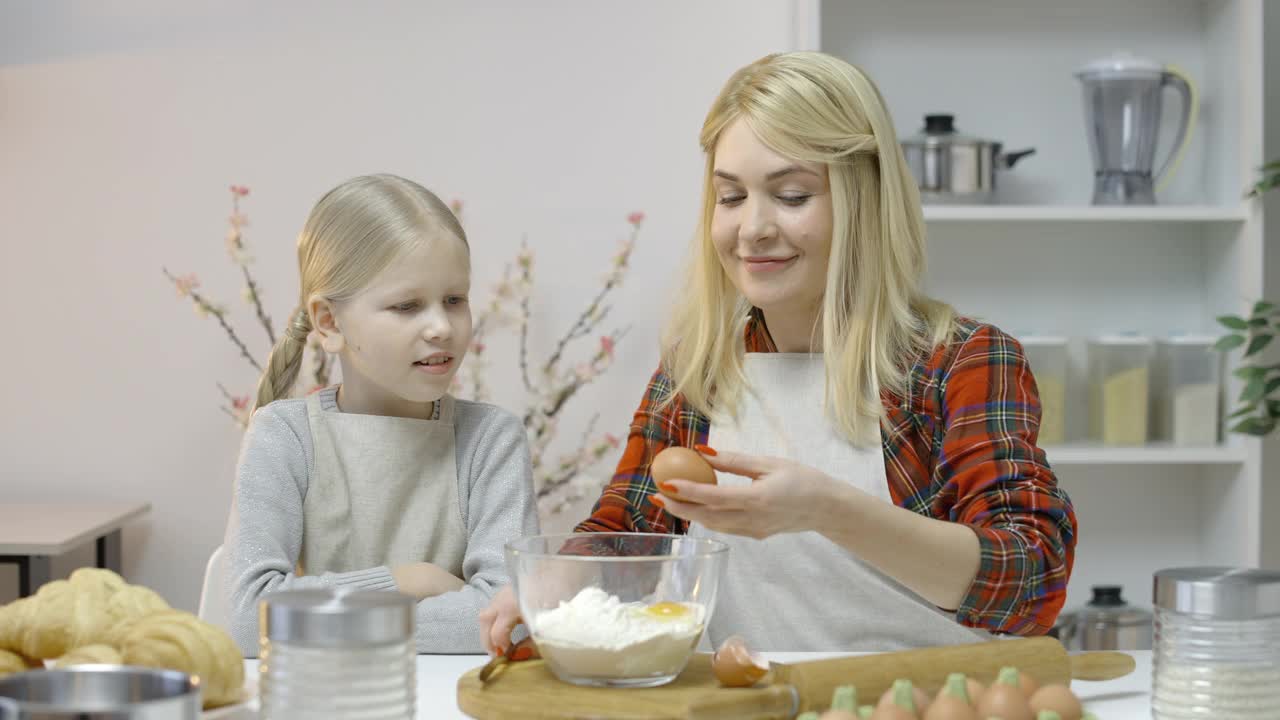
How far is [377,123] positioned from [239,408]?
0.64 metres

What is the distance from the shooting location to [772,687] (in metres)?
0.86

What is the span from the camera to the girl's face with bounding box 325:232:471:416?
1.46m

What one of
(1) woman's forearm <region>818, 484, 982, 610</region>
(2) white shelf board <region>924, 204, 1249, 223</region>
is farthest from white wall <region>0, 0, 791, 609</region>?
(1) woman's forearm <region>818, 484, 982, 610</region>

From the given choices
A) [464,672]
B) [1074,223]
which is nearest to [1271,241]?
[1074,223]

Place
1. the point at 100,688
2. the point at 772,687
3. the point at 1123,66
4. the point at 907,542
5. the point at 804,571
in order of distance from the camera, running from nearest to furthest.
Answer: the point at 100,688
the point at 772,687
the point at 907,542
the point at 804,571
the point at 1123,66

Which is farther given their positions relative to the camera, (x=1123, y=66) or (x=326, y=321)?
(x=1123, y=66)

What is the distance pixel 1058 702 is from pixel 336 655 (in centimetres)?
44

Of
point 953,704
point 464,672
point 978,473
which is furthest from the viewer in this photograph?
point 978,473

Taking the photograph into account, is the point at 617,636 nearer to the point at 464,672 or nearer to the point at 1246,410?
the point at 464,672

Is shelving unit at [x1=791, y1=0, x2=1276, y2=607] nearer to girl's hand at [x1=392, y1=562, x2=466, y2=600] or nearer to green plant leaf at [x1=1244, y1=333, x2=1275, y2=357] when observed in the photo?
green plant leaf at [x1=1244, y1=333, x2=1275, y2=357]

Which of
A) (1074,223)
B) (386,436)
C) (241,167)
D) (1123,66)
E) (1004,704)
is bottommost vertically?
(1004,704)

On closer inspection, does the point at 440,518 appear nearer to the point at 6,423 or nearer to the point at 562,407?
the point at 562,407

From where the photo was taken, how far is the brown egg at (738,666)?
3.01 feet

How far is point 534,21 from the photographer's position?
8.70ft
